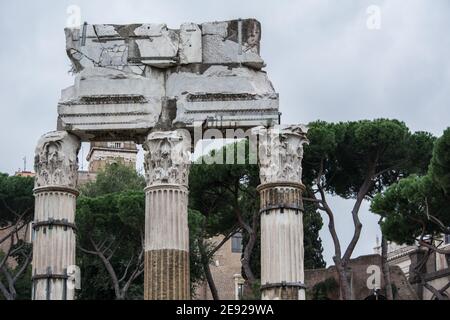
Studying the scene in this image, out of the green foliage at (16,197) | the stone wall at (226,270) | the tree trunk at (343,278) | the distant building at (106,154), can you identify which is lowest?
the tree trunk at (343,278)

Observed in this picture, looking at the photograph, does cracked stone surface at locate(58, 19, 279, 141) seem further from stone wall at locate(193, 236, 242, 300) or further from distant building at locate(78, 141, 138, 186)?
distant building at locate(78, 141, 138, 186)

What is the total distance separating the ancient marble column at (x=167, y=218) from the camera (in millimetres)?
15758

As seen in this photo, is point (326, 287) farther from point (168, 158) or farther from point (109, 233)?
point (168, 158)

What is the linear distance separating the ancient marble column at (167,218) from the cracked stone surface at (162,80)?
361 millimetres

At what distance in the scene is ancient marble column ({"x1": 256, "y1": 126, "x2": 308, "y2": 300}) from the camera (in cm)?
1563

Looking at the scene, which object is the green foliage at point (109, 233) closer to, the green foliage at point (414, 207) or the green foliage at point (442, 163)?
the green foliage at point (414, 207)

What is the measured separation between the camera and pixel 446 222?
Result: 31.8 m

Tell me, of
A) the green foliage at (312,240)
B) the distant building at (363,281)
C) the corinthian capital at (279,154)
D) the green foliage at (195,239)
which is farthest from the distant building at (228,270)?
the corinthian capital at (279,154)

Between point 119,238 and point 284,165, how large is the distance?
19.8m

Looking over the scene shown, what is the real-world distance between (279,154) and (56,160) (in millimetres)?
3296

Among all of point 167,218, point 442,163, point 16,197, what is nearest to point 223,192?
point 16,197

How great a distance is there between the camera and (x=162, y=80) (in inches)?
665
